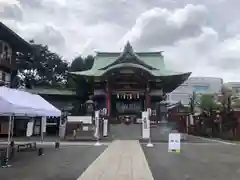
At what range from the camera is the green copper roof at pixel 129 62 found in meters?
39.1

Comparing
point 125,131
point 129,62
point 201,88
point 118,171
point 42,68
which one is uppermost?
point 201,88

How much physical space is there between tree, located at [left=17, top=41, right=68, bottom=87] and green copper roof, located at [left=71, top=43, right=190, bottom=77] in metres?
8.82

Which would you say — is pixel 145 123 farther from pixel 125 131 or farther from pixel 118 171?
pixel 118 171

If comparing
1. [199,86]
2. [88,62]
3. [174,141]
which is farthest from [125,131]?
[199,86]

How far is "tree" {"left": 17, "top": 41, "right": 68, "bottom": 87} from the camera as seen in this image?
5103 centimetres

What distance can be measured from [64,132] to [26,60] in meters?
21.5

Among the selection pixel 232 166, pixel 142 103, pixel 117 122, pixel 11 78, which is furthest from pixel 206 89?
pixel 232 166

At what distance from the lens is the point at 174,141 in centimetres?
1630

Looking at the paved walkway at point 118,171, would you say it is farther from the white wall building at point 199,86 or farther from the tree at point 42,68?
the white wall building at point 199,86

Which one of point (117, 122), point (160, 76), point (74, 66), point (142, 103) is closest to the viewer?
point (117, 122)

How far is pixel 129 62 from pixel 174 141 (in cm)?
2392

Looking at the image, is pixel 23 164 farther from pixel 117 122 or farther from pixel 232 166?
pixel 117 122

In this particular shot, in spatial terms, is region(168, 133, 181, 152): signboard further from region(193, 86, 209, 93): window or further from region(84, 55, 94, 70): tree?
region(193, 86, 209, 93): window

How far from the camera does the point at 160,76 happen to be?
38.8 m
